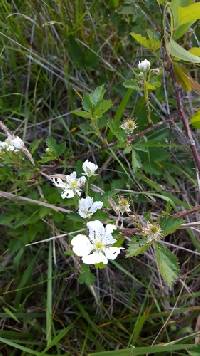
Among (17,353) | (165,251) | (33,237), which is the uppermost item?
(165,251)

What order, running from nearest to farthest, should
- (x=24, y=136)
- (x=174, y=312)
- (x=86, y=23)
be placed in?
(x=174, y=312)
(x=24, y=136)
(x=86, y=23)

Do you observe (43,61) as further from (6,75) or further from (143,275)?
(143,275)

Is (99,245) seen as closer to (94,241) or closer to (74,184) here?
(94,241)

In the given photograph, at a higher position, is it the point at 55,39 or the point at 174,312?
the point at 55,39

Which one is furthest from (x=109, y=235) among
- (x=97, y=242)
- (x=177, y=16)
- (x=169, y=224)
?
(x=177, y=16)

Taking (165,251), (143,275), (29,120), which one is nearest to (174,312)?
(143,275)

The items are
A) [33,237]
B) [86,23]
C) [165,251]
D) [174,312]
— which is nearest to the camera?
[165,251]
